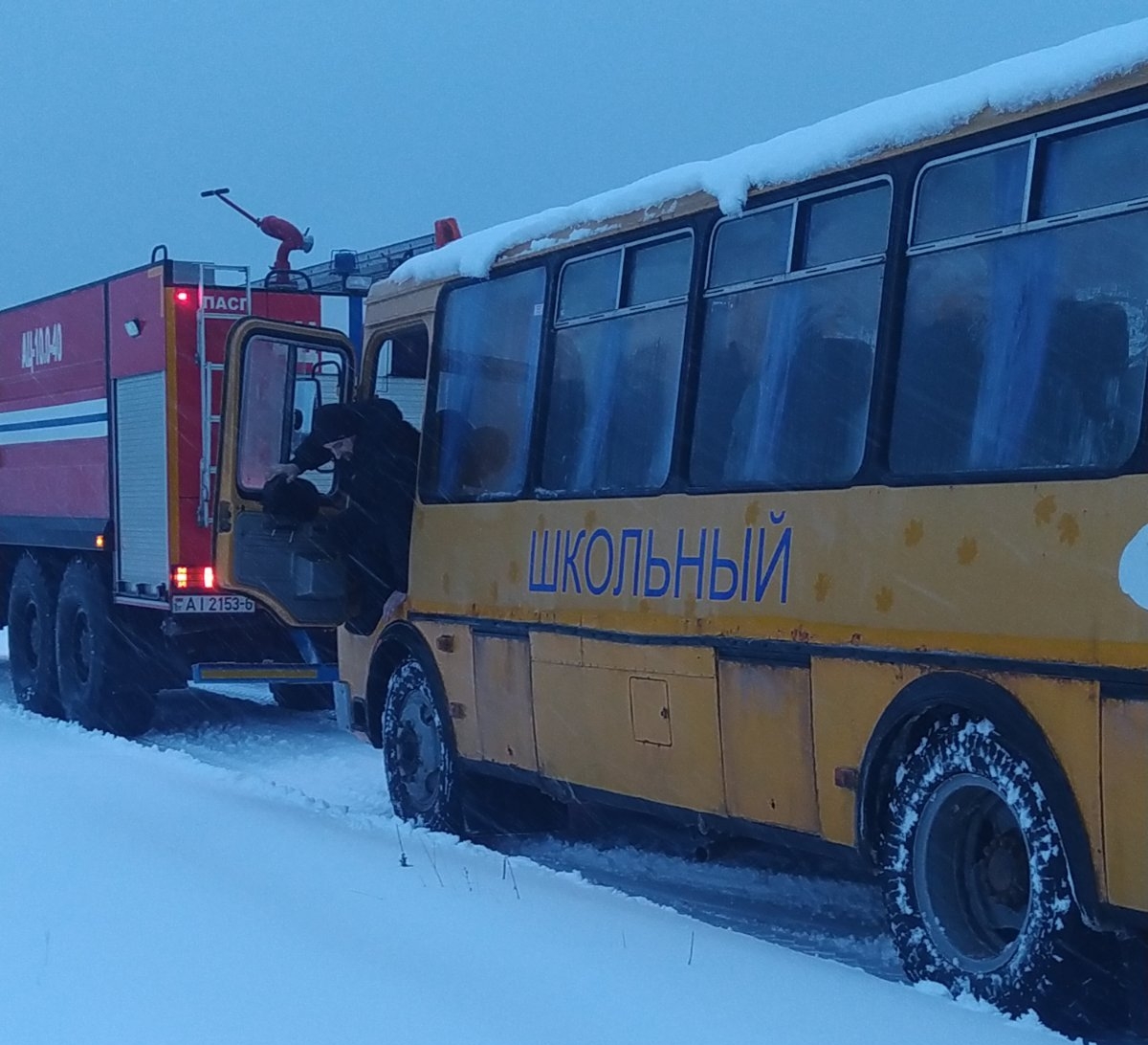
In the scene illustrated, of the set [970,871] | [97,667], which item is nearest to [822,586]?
[970,871]

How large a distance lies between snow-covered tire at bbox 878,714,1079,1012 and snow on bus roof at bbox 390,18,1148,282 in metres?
1.82

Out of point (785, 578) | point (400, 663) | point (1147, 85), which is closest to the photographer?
point (1147, 85)

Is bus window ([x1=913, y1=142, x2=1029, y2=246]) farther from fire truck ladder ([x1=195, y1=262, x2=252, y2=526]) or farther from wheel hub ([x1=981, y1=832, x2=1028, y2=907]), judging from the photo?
fire truck ladder ([x1=195, y1=262, x2=252, y2=526])

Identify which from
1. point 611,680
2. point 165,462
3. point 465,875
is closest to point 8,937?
point 465,875

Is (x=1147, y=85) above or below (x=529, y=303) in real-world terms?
above

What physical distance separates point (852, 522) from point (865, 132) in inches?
49.8

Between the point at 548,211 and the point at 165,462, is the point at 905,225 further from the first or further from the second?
the point at 165,462

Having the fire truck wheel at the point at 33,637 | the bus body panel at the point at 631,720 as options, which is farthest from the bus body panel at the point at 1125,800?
the fire truck wheel at the point at 33,637

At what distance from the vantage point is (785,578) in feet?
19.3

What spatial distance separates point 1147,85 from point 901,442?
1.34 meters

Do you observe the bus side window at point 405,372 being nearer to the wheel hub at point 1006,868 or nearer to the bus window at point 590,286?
the bus window at point 590,286

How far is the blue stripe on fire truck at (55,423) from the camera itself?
12.6 meters

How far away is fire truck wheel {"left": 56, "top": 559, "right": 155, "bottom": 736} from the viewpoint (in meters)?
12.3

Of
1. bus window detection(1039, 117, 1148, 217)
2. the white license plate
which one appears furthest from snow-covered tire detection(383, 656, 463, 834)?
bus window detection(1039, 117, 1148, 217)
